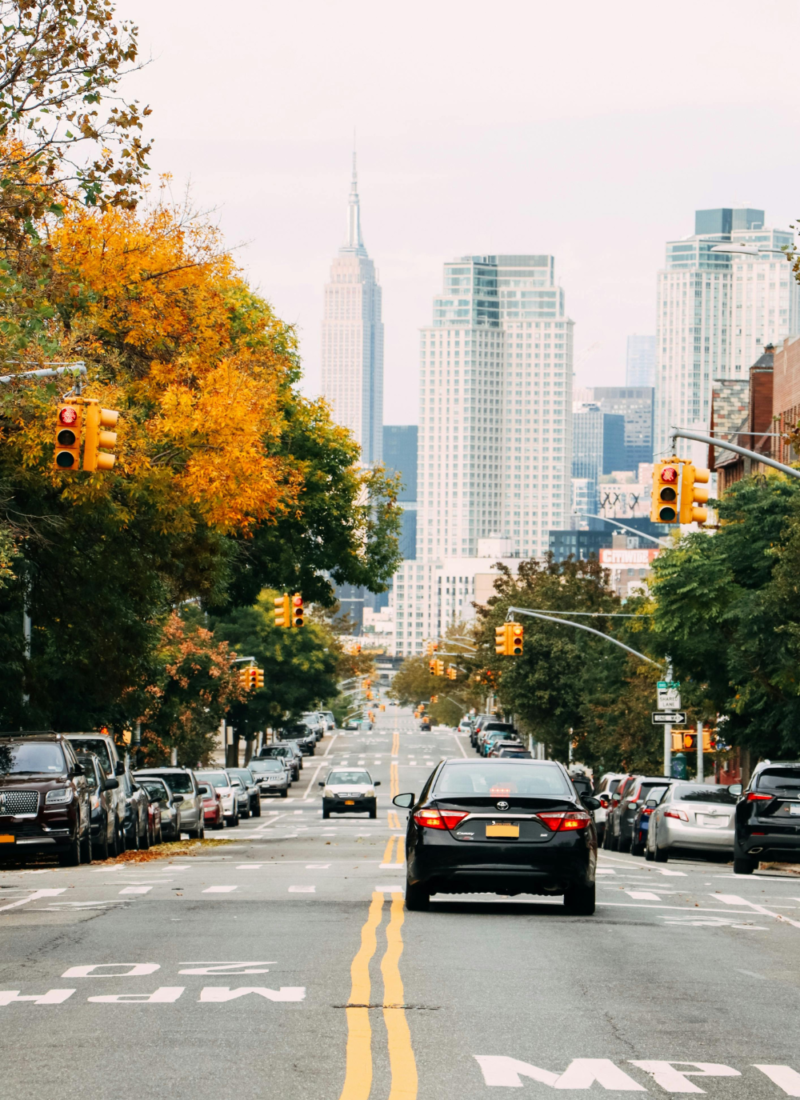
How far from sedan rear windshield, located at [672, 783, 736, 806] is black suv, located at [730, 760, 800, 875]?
346 centimetres

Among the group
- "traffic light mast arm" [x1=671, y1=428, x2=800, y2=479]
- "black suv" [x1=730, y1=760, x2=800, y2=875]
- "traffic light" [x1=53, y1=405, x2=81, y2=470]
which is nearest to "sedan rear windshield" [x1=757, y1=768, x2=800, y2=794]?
"black suv" [x1=730, y1=760, x2=800, y2=875]

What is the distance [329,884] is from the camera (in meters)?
21.1

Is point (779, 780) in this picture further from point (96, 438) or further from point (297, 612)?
point (297, 612)

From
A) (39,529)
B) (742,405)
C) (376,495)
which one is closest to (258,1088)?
(39,529)

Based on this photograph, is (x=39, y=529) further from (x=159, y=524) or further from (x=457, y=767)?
(x=457, y=767)

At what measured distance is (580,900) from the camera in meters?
16.9

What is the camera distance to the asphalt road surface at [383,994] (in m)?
8.39

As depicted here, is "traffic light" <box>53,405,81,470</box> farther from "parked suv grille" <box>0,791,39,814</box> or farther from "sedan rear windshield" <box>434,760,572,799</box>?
"parked suv grille" <box>0,791,39,814</box>

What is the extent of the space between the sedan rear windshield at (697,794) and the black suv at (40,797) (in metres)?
10.0

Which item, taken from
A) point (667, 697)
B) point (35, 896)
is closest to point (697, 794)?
point (35, 896)

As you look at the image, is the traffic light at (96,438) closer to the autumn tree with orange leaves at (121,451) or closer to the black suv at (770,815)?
the autumn tree with orange leaves at (121,451)

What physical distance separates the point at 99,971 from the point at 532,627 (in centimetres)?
6847

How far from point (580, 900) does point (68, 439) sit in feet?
24.9

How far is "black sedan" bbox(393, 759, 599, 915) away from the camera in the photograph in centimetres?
1606
